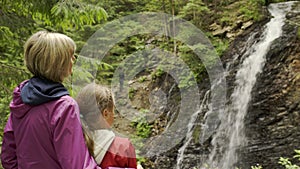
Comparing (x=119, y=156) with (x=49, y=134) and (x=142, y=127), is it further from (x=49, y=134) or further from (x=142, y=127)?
(x=142, y=127)

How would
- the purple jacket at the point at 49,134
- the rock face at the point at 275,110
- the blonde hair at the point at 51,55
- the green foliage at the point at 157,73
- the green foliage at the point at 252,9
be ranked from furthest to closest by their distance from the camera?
the green foliage at the point at 252,9
the green foliage at the point at 157,73
the rock face at the point at 275,110
the blonde hair at the point at 51,55
the purple jacket at the point at 49,134

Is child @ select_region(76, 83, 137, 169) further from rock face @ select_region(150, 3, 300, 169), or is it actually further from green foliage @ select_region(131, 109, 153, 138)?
green foliage @ select_region(131, 109, 153, 138)

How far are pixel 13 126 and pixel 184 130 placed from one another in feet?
30.7

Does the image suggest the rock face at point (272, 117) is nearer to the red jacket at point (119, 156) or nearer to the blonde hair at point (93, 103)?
the red jacket at point (119, 156)

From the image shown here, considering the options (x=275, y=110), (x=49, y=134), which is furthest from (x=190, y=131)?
(x=49, y=134)

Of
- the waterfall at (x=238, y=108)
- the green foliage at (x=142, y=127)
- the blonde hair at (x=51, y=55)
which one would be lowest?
the green foliage at (x=142, y=127)

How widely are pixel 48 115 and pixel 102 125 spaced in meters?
0.35

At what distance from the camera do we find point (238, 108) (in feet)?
34.4

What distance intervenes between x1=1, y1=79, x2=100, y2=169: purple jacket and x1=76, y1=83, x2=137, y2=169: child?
0.20 meters

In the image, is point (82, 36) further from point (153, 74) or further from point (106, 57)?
point (153, 74)

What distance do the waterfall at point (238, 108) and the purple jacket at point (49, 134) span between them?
8.11m

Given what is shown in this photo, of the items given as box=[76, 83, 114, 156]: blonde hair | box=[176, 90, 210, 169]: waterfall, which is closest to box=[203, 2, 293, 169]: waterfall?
box=[176, 90, 210, 169]: waterfall

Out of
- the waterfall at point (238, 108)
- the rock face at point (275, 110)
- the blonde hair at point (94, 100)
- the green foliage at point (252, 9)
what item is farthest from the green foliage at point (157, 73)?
the blonde hair at point (94, 100)

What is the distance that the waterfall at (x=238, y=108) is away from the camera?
9.67 meters
